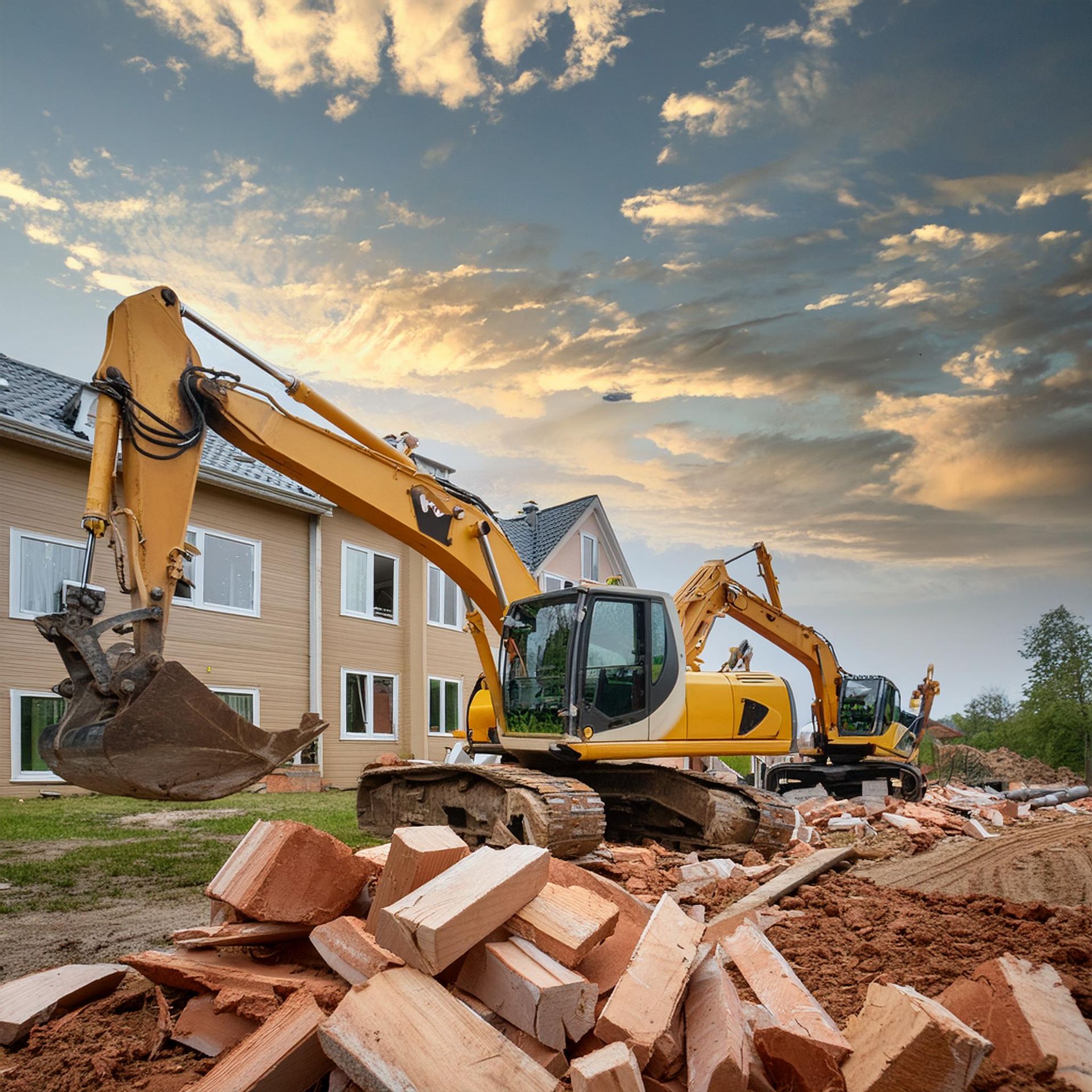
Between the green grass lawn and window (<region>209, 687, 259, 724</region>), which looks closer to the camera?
the green grass lawn

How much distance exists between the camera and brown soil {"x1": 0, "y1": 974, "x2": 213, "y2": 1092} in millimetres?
3449

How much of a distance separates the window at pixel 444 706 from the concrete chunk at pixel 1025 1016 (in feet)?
67.1

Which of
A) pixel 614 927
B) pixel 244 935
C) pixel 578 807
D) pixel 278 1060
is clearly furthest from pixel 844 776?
pixel 278 1060

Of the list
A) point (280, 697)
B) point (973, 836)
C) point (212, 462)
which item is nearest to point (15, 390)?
point (212, 462)

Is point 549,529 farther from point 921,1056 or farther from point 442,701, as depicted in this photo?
point 921,1056

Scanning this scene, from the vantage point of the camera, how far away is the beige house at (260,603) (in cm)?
1606

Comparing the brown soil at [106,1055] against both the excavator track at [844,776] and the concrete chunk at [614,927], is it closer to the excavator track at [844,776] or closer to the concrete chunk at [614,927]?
the concrete chunk at [614,927]

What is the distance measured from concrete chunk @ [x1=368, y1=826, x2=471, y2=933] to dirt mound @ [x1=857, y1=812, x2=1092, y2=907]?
17.0 ft

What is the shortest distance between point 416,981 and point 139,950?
132 inches

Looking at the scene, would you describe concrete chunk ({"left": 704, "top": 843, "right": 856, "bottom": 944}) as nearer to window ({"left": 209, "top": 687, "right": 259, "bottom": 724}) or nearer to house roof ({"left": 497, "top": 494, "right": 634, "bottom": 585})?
window ({"left": 209, "top": 687, "right": 259, "bottom": 724})

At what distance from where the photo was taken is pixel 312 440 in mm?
8406

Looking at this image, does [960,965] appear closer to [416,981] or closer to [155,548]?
[416,981]

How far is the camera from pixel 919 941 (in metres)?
4.89

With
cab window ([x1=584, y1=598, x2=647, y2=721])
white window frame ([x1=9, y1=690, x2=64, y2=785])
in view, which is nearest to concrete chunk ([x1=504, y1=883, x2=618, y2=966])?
cab window ([x1=584, y1=598, x2=647, y2=721])
